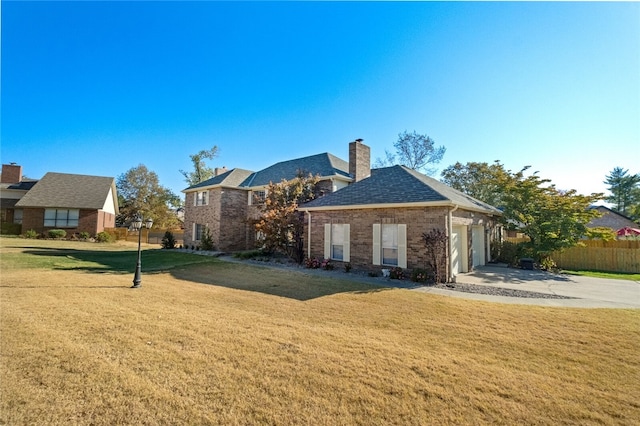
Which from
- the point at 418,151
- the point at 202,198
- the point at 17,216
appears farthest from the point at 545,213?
the point at 17,216

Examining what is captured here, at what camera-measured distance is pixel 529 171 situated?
16.0 m

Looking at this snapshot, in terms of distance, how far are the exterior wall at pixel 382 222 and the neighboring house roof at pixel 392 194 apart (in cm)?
38

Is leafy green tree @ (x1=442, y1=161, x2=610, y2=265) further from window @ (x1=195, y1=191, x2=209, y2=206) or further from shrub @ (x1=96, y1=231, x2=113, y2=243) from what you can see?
shrub @ (x1=96, y1=231, x2=113, y2=243)

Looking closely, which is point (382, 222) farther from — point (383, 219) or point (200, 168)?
point (200, 168)

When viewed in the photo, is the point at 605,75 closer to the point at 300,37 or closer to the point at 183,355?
the point at 300,37

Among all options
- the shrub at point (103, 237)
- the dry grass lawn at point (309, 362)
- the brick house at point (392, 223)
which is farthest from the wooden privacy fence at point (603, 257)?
the shrub at point (103, 237)

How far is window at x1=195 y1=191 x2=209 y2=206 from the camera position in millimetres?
22950

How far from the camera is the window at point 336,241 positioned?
13623 millimetres

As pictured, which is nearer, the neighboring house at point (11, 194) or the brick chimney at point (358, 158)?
the brick chimney at point (358, 158)

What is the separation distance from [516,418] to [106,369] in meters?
5.25

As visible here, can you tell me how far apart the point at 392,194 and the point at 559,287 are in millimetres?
7088

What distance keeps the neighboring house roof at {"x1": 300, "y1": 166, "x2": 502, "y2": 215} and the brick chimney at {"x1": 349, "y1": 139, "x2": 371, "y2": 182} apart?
133 inches

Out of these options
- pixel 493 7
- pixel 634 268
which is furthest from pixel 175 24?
pixel 634 268

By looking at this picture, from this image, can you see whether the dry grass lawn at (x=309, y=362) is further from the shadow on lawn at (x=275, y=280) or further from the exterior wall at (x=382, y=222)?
the exterior wall at (x=382, y=222)
